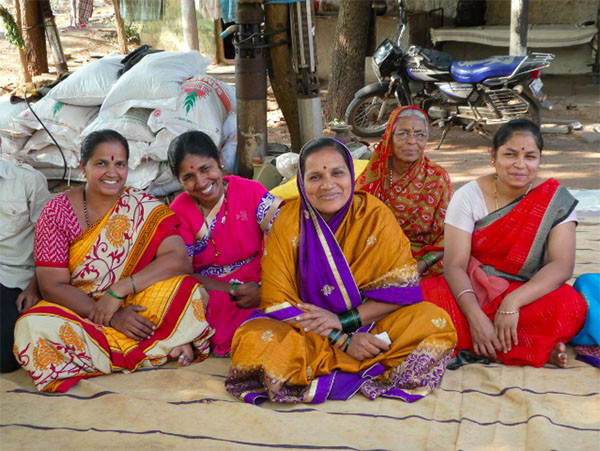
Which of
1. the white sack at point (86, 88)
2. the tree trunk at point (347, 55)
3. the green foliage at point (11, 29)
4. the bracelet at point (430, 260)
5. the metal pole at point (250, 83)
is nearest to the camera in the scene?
the bracelet at point (430, 260)

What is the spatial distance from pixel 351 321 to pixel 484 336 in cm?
58

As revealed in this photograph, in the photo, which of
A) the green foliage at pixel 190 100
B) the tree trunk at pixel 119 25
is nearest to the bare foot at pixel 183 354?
the green foliage at pixel 190 100

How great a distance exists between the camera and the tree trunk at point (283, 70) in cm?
459

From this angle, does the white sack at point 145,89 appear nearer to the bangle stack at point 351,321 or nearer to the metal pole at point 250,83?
the metal pole at point 250,83

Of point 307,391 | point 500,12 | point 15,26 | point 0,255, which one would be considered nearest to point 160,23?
point 15,26

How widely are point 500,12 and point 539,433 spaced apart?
9562 millimetres

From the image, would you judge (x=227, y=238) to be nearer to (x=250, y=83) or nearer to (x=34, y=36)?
(x=250, y=83)

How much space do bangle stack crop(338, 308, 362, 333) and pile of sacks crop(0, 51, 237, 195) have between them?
2846mm

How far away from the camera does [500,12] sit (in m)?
10.3

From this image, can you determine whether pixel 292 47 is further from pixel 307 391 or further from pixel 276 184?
pixel 307 391

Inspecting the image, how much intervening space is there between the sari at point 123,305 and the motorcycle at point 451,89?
453 centimetres

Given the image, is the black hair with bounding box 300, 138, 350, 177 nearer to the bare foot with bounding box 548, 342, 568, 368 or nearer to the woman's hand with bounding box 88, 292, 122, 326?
the woman's hand with bounding box 88, 292, 122, 326

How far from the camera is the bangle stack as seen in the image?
2.51 m

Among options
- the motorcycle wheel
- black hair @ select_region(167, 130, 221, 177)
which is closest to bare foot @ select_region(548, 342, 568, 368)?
black hair @ select_region(167, 130, 221, 177)
